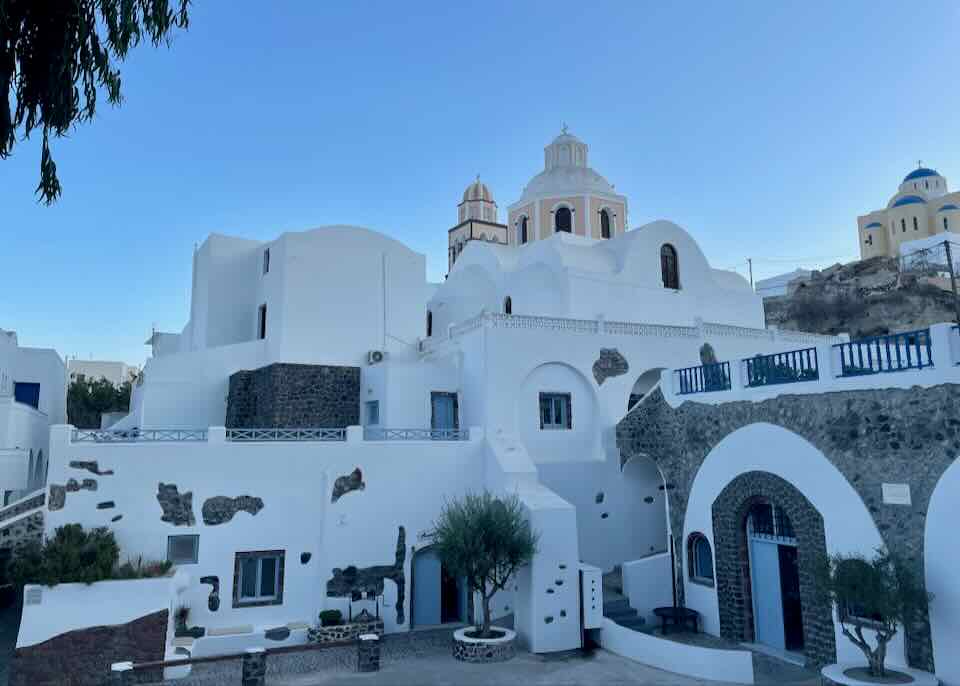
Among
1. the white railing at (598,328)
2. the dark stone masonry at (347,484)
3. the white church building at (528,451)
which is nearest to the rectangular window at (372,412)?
the white church building at (528,451)

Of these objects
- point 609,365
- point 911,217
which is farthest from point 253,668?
point 911,217

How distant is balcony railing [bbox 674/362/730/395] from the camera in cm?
1346

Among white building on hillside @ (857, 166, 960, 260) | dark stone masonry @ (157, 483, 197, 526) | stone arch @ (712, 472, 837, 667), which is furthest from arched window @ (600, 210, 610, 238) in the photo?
white building on hillside @ (857, 166, 960, 260)

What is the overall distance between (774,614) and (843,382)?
14.8 ft

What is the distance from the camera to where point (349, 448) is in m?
14.0

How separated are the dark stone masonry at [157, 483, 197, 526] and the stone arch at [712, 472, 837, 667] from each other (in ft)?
32.7

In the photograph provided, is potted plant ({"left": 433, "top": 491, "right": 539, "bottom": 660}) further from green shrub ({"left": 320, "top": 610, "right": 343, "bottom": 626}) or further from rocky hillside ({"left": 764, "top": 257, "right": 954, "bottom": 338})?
rocky hillside ({"left": 764, "top": 257, "right": 954, "bottom": 338})

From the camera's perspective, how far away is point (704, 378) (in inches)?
553

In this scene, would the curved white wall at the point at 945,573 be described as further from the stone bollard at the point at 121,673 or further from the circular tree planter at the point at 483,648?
the stone bollard at the point at 121,673

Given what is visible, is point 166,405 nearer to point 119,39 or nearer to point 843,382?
point 119,39

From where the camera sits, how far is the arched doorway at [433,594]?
47.0ft

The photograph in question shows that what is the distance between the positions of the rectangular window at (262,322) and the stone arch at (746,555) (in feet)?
43.1

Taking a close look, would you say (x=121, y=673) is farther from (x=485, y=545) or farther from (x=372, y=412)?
(x=372, y=412)

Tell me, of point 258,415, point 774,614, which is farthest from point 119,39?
point 774,614
